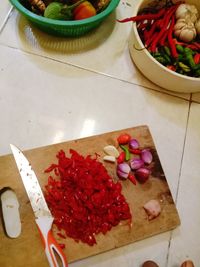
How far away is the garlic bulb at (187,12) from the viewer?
83cm

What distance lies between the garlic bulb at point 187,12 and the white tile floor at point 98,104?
151mm

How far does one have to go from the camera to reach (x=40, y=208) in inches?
24.9

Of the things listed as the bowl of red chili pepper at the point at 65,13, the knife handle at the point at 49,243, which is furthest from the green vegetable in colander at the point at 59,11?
the knife handle at the point at 49,243

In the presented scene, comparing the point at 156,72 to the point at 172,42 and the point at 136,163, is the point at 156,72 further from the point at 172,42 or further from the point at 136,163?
the point at 136,163

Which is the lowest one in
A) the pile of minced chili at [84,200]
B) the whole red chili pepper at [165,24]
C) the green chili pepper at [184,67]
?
the pile of minced chili at [84,200]

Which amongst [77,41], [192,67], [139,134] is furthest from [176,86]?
[77,41]

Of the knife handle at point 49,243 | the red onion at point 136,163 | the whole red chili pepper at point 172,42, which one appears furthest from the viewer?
the whole red chili pepper at point 172,42

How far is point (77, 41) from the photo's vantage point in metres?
0.88

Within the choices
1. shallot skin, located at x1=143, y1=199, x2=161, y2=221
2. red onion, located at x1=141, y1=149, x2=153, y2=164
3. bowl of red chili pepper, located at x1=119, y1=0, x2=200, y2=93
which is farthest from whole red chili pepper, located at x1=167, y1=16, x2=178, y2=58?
shallot skin, located at x1=143, y1=199, x2=161, y2=221

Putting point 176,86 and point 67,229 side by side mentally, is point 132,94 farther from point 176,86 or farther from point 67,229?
point 67,229

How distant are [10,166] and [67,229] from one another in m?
0.18

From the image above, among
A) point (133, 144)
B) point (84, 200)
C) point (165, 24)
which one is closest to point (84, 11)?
point (165, 24)

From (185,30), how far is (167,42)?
0.05m

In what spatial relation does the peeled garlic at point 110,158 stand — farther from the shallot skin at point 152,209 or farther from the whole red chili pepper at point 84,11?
the whole red chili pepper at point 84,11
